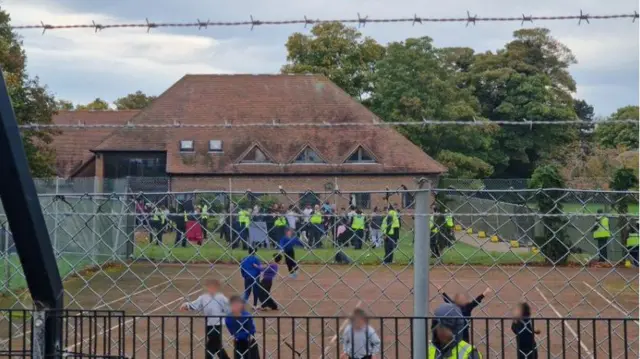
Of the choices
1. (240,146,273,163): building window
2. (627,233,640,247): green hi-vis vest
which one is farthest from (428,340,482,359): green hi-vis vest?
(240,146,273,163): building window

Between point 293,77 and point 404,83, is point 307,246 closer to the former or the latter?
point 293,77

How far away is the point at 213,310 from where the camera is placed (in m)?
4.72

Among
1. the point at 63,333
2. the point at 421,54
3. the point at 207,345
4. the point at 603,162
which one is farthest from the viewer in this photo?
the point at 603,162

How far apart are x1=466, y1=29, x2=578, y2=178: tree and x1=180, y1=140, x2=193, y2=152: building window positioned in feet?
28.7

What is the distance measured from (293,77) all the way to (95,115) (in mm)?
17532

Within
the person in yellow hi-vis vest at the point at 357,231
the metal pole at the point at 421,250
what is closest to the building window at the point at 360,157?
the person in yellow hi-vis vest at the point at 357,231

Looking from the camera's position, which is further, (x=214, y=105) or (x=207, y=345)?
(x=214, y=105)

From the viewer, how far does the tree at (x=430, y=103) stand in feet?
89.9

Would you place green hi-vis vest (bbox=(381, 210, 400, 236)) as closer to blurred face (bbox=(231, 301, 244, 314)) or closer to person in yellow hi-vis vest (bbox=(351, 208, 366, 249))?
person in yellow hi-vis vest (bbox=(351, 208, 366, 249))

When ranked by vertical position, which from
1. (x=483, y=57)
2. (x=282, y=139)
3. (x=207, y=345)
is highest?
(x=483, y=57)

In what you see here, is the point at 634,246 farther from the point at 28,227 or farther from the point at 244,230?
the point at 28,227

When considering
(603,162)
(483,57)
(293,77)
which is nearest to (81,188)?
(293,77)

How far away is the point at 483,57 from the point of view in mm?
40688

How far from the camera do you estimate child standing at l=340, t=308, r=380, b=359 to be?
4316mm
